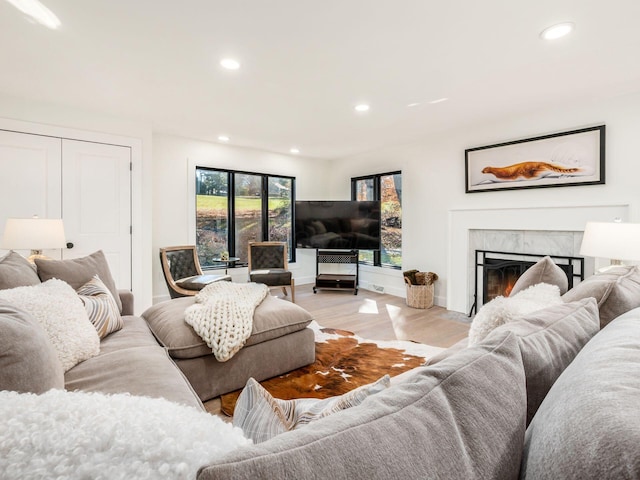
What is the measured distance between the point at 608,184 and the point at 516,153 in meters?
0.91

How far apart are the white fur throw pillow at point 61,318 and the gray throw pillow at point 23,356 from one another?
47cm

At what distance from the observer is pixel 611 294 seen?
3.84 ft

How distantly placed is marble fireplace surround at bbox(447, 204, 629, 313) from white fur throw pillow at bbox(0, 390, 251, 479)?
397 centimetres

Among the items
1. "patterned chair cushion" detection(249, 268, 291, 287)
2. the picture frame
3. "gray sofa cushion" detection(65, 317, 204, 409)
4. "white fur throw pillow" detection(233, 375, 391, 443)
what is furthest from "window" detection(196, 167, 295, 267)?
"white fur throw pillow" detection(233, 375, 391, 443)

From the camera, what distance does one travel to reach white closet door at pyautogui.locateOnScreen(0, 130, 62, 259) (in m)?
3.29

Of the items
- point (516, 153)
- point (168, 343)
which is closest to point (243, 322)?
point (168, 343)

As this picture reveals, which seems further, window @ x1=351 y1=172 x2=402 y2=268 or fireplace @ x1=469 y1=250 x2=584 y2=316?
window @ x1=351 y1=172 x2=402 y2=268

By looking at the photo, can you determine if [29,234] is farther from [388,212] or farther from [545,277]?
[388,212]

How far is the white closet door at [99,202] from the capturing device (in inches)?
143

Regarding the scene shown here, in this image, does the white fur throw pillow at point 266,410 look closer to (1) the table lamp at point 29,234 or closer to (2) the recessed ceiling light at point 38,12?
(2) the recessed ceiling light at point 38,12

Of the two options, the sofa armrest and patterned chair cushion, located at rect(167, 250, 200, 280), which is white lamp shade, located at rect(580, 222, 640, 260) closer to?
the sofa armrest

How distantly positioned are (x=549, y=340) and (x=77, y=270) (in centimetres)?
255

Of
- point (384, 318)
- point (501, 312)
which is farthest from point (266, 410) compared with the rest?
point (384, 318)

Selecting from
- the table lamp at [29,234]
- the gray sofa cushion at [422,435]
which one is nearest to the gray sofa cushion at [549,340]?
the gray sofa cushion at [422,435]
